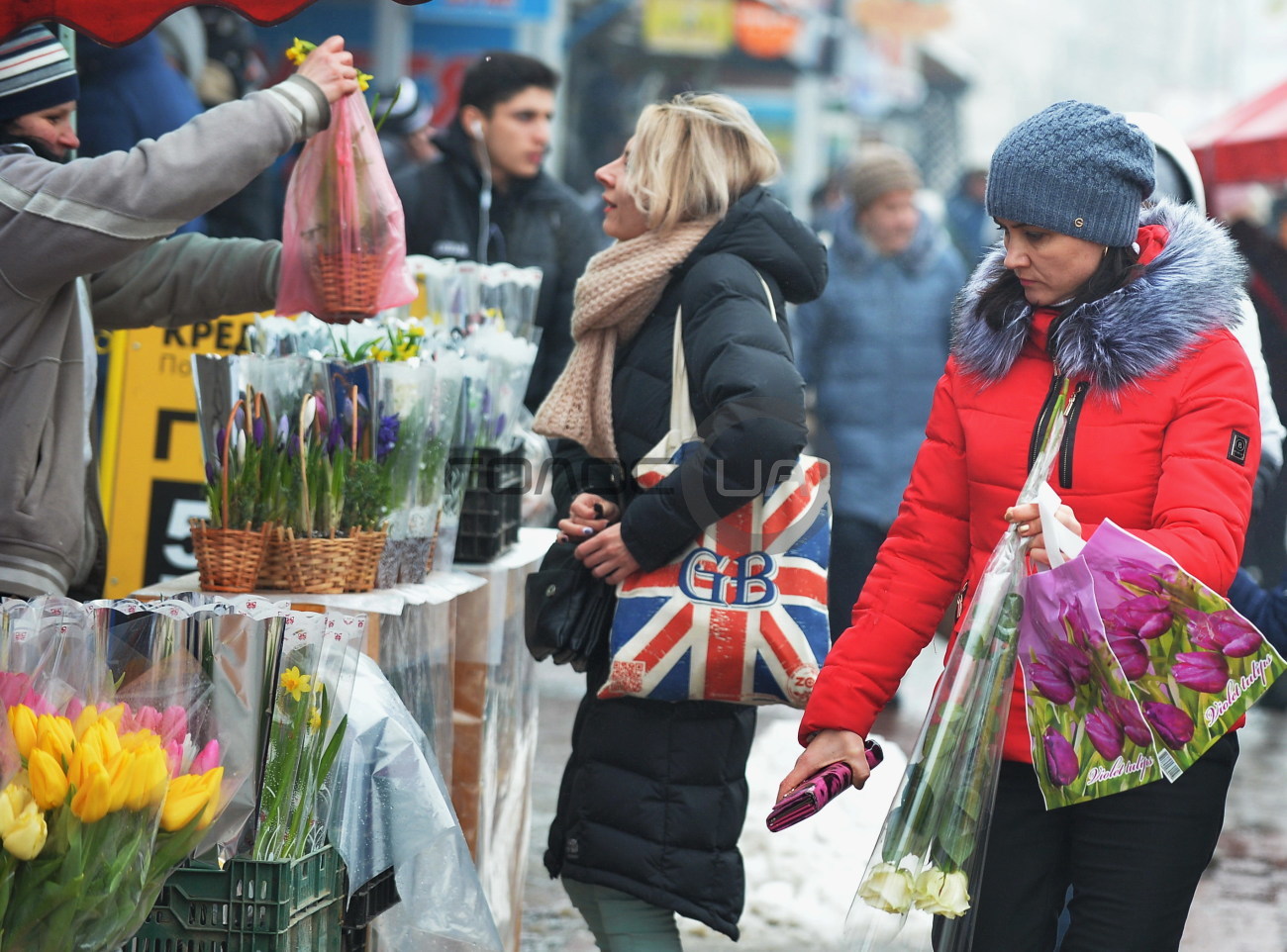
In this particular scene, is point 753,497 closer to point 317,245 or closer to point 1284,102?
point 317,245

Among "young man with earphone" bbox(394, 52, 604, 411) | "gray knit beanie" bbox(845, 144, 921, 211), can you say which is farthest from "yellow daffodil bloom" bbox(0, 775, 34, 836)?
"gray knit beanie" bbox(845, 144, 921, 211)

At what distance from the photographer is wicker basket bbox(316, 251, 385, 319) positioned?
3.27 metres

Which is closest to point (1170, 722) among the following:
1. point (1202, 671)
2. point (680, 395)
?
point (1202, 671)

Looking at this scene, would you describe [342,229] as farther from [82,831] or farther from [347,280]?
[82,831]

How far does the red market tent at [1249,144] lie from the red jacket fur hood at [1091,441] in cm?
579

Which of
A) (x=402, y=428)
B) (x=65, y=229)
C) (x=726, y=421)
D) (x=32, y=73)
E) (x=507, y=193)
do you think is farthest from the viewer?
(x=507, y=193)

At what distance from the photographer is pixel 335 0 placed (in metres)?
14.4

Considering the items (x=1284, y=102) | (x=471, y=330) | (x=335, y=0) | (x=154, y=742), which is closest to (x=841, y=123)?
(x=335, y=0)

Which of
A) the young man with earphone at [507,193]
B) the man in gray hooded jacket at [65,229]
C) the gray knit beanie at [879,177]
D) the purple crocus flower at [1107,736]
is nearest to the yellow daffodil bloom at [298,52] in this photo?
the man in gray hooded jacket at [65,229]

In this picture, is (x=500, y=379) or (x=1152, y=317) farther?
(x=500, y=379)

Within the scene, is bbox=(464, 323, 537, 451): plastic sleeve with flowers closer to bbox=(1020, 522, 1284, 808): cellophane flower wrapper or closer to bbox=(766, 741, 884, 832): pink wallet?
bbox=(766, 741, 884, 832): pink wallet

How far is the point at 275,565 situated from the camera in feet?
10.2

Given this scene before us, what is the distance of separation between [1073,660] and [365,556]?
4.79ft

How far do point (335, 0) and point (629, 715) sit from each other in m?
12.6
